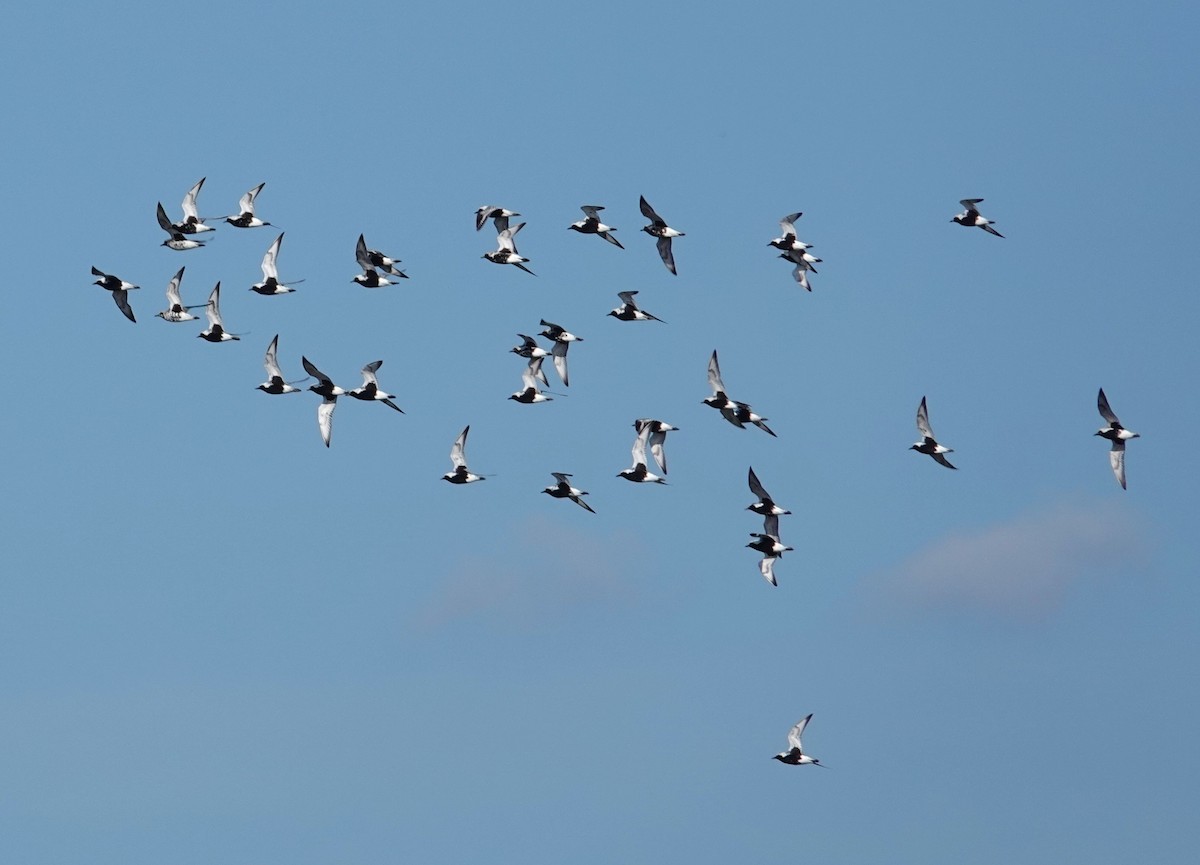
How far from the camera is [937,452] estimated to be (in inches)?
2987

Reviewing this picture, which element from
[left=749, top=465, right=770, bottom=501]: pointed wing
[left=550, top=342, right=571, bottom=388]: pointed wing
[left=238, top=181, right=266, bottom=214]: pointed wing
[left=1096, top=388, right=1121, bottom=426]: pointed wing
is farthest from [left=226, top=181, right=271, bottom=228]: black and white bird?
[left=1096, top=388, right=1121, bottom=426]: pointed wing

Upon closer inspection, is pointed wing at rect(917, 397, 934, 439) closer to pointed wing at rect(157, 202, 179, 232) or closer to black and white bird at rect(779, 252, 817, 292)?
black and white bird at rect(779, 252, 817, 292)

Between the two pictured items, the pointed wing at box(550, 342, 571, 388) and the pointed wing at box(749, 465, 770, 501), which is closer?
the pointed wing at box(749, 465, 770, 501)

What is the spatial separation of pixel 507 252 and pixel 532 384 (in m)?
5.51

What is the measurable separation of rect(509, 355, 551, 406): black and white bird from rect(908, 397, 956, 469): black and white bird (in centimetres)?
1481

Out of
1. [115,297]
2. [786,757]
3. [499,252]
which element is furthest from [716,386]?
[115,297]

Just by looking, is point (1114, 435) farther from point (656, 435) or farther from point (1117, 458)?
point (656, 435)

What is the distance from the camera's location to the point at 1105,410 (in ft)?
245

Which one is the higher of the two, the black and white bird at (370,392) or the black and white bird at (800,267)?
the black and white bird at (800,267)

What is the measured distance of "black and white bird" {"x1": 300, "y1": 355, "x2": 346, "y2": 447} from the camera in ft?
249

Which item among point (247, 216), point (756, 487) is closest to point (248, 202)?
point (247, 216)

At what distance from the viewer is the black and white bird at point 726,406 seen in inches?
2876

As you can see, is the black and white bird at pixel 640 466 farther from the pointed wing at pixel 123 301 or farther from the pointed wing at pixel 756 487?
the pointed wing at pixel 123 301

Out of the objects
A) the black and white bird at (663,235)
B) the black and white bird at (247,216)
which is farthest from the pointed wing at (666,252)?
the black and white bird at (247,216)
